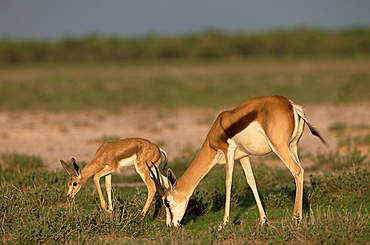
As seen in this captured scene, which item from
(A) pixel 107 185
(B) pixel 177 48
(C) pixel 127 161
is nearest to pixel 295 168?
(C) pixel 127 161

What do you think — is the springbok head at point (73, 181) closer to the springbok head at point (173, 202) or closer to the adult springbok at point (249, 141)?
the springbok head at point (173, 202)

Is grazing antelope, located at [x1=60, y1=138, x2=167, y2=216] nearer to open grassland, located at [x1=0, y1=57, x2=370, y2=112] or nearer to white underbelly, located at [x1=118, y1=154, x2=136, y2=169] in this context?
white underbelly, located at [x1=118, y1=154, x2=136, y2=169]

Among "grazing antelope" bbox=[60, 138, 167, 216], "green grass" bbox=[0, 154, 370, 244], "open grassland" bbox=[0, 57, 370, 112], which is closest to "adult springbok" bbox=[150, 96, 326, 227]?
"green grass" bbox=[0, 154, 370, 244]

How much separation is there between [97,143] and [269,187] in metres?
6.64

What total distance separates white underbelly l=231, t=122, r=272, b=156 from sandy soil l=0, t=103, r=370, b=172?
22.5 ft

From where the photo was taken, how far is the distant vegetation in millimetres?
66812

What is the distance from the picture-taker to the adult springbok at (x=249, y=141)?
7.01m

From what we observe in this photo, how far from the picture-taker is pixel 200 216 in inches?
335

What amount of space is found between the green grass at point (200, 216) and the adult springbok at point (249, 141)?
0.38 metres

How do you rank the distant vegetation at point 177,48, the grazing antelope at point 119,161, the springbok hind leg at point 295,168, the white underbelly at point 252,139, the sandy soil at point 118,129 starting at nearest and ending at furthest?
the springbok hind leg at point 295,168, the white underbelly at point 252,139, the grazing antelope at point 119,161, the sandy soil at point 118,129, the distant vegetation at point 177,48

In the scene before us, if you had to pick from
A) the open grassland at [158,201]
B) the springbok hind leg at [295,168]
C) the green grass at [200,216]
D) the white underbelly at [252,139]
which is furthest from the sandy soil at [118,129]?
the springbok hind leg at [295,168]

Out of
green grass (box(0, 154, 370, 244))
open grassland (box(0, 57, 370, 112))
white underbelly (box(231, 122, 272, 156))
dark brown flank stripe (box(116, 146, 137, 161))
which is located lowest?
open grassland (box(0, 57, 370, 112))

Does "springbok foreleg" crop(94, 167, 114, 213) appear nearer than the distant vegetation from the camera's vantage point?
Yes

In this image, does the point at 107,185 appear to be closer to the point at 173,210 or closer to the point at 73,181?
the point at 73,181
